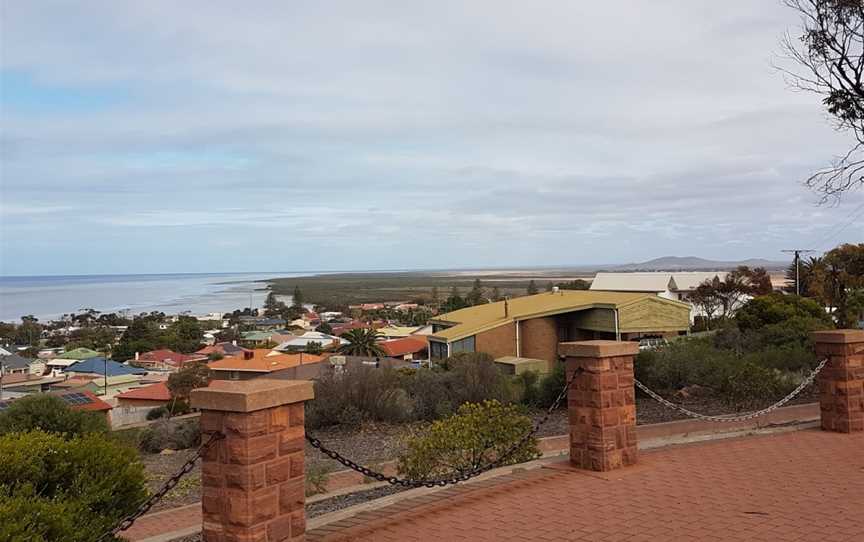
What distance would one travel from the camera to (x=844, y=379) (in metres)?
9.19

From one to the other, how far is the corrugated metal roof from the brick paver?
2389 cm

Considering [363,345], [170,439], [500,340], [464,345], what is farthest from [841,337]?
[363,345]

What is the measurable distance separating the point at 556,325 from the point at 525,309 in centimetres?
159

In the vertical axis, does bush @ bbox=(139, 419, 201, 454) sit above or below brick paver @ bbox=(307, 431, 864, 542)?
below

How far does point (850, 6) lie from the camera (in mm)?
13062

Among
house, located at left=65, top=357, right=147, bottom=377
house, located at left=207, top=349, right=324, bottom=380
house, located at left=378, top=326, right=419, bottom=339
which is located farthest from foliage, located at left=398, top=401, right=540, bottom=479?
house, located at left=378, top=326, right=419, bottom=339

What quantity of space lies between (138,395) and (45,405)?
26.8 m

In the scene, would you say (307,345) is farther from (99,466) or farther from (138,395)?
(99,466)

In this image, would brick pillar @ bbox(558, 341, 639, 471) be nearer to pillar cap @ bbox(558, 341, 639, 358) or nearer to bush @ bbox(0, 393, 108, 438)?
pillar cap @ bbox(558, 341, 639, 358)

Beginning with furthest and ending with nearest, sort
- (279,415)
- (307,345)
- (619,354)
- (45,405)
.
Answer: (307,345), (45,405), (619,354), (279,415)

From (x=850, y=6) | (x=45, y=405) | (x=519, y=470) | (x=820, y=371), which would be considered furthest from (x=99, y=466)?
(x=850, y=6)

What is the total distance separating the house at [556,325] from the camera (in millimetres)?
31828

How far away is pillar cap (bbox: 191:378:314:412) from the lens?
487 cm

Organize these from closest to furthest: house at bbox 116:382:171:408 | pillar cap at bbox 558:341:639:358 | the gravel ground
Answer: pillar cap at bbox 558:341:639:358 → the gravel ground → house at bbox 116:382:171:408
